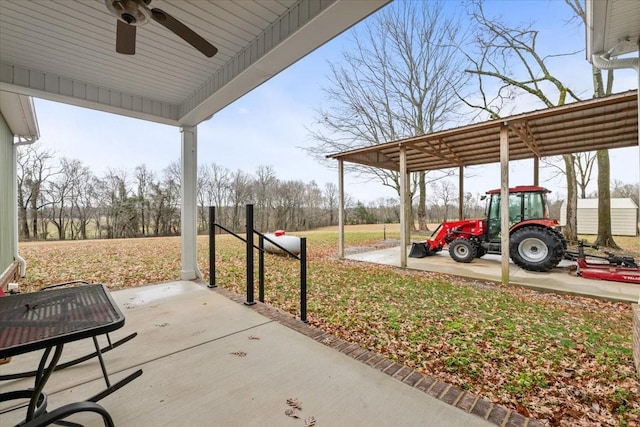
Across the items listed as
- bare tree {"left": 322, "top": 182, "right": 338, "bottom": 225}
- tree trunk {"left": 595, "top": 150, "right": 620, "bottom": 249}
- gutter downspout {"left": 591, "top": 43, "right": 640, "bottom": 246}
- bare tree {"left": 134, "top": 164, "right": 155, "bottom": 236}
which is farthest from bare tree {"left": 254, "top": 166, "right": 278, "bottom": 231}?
gutter downspout {"left": 591, "top": 43, "right": 640, "bottom": 246}

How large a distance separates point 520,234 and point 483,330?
3.69 metres

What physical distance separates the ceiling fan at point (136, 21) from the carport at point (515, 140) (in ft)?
15.9

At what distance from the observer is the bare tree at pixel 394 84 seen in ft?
41.7

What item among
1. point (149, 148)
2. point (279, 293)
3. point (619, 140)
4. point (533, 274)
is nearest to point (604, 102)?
point (533, 274)

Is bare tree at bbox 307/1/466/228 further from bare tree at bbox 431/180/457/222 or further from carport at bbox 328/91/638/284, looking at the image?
bare tree at bbox 431/180/457/222

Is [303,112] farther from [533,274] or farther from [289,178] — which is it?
[533,274]

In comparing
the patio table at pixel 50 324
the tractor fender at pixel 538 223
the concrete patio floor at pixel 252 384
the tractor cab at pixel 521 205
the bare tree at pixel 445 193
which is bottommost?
the concrete patio floor at pixel 252 384

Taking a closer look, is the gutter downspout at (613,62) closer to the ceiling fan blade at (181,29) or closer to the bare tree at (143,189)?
the ceiling fan blade at (181,29)

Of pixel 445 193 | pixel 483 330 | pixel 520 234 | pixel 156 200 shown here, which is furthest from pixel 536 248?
pixel 156 200

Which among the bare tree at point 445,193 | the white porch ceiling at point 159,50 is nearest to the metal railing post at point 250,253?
the white porch ceiling at point 159,50

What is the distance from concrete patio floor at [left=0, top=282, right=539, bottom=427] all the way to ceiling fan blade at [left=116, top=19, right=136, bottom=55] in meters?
2.50

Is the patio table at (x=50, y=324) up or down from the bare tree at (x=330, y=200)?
down

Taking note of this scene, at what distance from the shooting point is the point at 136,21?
2012 millimetres

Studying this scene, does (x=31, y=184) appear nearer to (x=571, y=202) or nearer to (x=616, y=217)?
(x=571, y=202)
